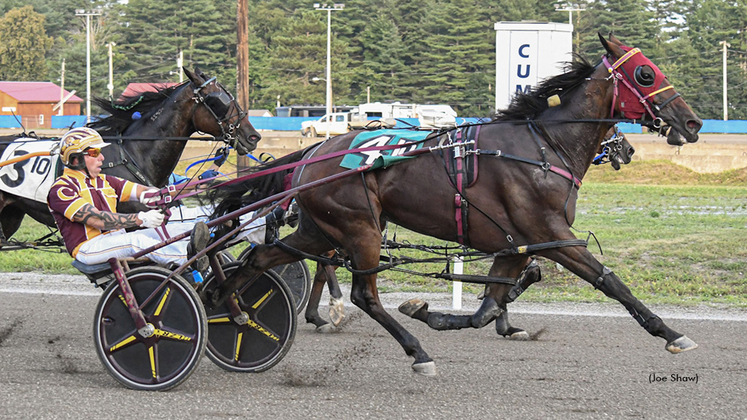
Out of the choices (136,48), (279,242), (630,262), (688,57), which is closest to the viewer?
(279,242)

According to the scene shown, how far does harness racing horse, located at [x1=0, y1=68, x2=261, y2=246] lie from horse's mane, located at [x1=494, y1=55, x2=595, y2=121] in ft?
8.81

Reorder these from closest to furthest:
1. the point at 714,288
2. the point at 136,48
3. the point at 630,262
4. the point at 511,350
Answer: the point at 511,350, the point at 714,288, the point at 630,262, the point at 136,48

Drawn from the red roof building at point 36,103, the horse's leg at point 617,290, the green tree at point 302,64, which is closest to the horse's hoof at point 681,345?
the horse's leg at point 617,290

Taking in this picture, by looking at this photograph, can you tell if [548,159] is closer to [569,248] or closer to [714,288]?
[569,248]

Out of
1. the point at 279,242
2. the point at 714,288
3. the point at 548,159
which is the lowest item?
the point at 714,288

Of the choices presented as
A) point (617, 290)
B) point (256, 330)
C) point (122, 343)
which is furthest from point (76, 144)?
point (617, 290)

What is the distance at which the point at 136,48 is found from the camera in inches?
2424

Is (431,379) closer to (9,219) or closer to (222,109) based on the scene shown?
(222,109)

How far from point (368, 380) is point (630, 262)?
513 cm

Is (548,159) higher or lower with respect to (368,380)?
higher

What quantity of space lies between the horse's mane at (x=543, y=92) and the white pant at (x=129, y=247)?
86.7 inches

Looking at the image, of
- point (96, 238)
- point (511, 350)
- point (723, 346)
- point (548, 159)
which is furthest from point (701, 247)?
point (96, 238)

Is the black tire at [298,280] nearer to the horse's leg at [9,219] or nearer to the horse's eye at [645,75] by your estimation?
the horse's leg at [9,219]

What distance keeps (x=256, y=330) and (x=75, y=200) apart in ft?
4.57
